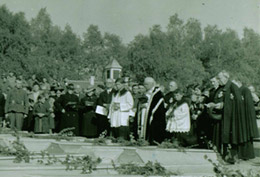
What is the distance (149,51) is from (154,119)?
132 feet

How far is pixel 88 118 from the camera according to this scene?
1248 cm

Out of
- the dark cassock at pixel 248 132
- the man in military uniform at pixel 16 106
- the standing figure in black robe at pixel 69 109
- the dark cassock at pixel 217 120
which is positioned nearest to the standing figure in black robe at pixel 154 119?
the dark cassock at pixel 217 120

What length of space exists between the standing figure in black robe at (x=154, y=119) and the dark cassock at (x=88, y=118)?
356cm

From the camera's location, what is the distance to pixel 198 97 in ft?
34.3

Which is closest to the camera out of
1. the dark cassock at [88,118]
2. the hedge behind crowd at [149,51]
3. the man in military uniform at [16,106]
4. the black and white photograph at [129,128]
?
the black and white photograph at [129,128]

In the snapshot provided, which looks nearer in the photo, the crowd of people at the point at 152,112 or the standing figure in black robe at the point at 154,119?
the crowd of people at the point at 152,112

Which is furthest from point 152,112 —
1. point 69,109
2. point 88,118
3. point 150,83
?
point 69,109

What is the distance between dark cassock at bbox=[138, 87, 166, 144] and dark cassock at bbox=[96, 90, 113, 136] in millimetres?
2664

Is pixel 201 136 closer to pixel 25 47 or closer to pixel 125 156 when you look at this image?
pixel 125 156

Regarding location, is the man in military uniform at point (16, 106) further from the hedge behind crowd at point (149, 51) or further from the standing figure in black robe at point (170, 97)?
the hedge behind crowd at point (149, 51)

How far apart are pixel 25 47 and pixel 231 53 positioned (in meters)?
25.2

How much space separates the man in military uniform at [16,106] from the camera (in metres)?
12.8

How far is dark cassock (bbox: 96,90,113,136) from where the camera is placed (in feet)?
37.9

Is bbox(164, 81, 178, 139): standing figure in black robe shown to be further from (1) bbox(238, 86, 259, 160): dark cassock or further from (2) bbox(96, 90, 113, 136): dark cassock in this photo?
(2) bbox(96, 90, 113, 136): dark cassock
